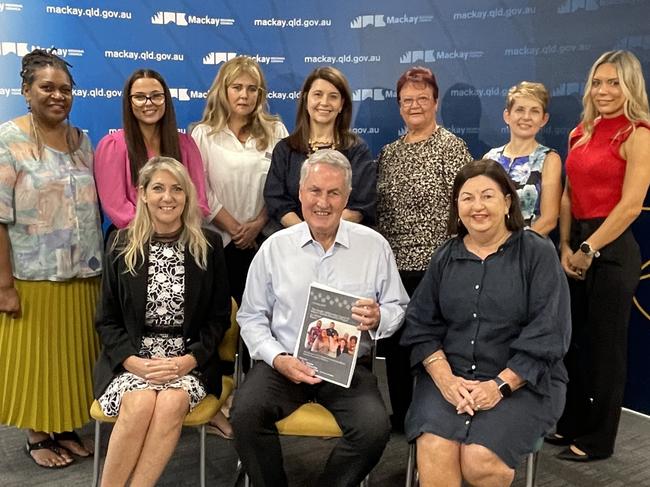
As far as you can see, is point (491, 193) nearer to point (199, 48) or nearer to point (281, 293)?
point (281, 293)

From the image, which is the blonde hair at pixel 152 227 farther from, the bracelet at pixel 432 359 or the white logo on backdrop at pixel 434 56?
the white logo on backdrop at pixel 434 56

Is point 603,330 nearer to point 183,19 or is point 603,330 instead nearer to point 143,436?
point 143,436

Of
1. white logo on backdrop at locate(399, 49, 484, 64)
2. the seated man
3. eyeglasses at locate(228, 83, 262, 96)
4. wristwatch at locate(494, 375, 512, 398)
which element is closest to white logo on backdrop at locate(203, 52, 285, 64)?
white logo on backdrop at locate(399, 49, 484, 64)

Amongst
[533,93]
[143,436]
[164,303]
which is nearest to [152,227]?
[164,303]

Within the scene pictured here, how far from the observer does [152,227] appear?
9.50ft

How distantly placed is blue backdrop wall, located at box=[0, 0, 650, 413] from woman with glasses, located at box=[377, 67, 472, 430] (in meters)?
1.26

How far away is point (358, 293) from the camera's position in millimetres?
2764

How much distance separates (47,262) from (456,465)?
7.02ft

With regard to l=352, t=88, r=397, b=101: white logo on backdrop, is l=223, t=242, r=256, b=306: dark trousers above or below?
below

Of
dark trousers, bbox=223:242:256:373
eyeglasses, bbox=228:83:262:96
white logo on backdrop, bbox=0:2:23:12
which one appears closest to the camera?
eyeglasses, bbox=228:83:262:96

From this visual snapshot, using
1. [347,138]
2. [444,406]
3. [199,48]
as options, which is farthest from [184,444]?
[199,48]

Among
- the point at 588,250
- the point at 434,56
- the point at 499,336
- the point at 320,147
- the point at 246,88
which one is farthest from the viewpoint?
the point at 434,56

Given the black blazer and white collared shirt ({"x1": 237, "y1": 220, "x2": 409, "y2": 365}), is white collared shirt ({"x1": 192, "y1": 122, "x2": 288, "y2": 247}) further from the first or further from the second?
white collared shirt ({"x1": 237, "y1": 220, "x2": 409, "y2": 365})

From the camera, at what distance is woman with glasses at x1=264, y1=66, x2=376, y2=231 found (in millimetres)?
3305
